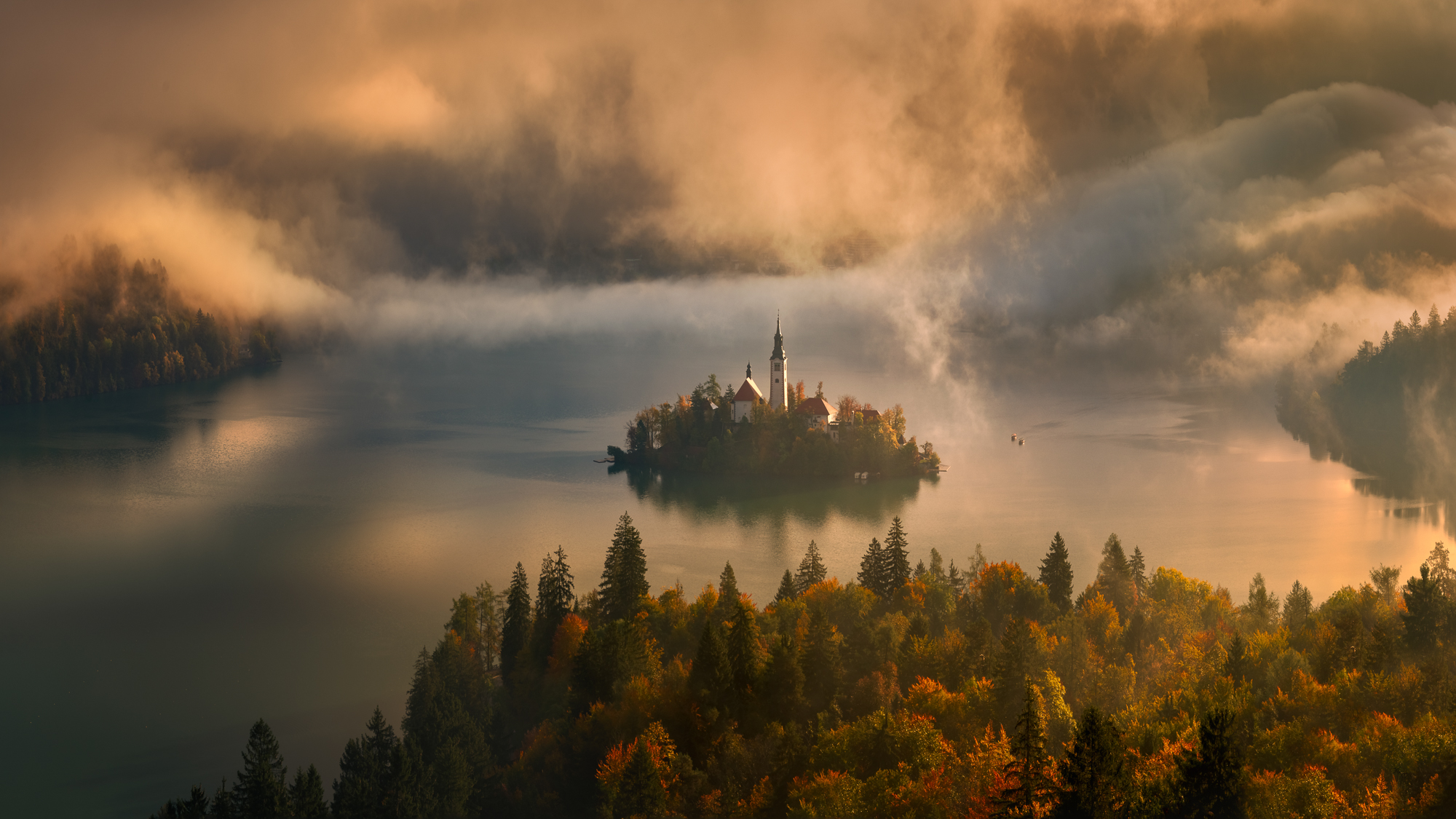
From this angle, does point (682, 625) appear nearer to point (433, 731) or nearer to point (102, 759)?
point (433, 731)

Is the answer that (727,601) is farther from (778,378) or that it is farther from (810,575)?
(778,378)

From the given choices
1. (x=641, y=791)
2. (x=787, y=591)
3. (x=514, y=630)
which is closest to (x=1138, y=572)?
(x=787, y=591)

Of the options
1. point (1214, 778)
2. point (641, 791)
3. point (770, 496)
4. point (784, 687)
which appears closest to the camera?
point (1214, 778)

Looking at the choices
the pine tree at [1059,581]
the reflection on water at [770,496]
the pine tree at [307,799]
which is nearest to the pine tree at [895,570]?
the pine tree at [1059,581]

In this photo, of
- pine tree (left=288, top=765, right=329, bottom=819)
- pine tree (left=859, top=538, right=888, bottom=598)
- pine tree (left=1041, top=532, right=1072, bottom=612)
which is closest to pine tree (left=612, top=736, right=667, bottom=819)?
pine tree (left=288, top=765, right=329, bottom=819)

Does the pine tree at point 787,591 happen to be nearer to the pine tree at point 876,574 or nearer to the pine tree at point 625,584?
the pine tree at point 876,574
